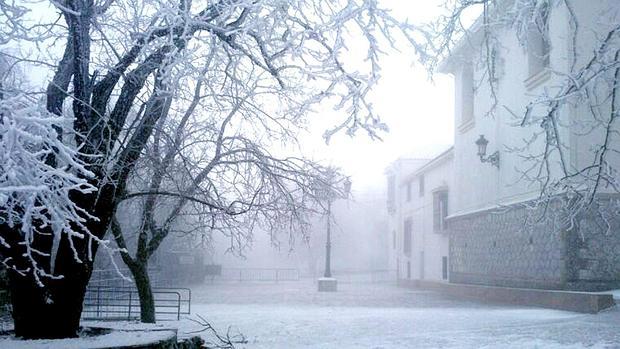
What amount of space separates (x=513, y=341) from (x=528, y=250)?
947cm

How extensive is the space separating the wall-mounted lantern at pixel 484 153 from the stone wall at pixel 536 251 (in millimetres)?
1879

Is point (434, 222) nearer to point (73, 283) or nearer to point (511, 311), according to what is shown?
point (511, 311)

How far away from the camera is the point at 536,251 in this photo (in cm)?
1847

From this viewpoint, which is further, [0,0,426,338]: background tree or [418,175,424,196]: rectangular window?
[418,175,424,196]: rectangular window

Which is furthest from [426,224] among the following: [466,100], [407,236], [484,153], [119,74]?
[119,74]

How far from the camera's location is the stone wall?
53.4 feet

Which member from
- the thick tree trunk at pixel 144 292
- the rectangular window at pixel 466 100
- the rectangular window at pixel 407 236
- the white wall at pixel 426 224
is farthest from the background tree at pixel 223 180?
the rectangular window at pixel 407 236

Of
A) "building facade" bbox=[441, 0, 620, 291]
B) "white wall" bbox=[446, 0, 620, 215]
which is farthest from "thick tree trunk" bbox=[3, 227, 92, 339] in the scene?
"white wall" bbox=[446, 0, 620, 215]

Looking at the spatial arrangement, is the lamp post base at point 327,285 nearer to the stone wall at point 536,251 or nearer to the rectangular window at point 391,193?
the stone wall at point 536,251

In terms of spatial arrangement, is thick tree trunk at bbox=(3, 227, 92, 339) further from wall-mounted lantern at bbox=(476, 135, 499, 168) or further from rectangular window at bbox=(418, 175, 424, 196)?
rectangular window at bbox=(418, 175, 424, 196)

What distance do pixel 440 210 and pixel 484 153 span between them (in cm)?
1308

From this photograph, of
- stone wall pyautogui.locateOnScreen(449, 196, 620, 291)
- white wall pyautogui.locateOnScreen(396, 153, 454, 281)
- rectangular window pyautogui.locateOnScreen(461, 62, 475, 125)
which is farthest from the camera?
white wall pyautogui.locateOnScreen(396, 153, 454, 281)

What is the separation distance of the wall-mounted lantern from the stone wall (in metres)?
1.88

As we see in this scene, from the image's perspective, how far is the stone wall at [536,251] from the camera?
16281 millimetres
